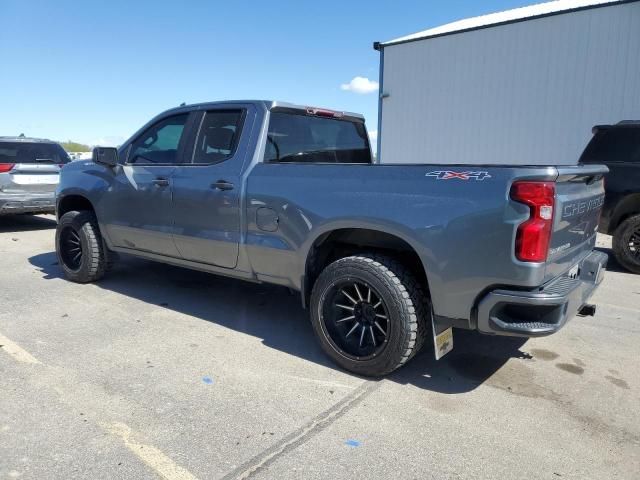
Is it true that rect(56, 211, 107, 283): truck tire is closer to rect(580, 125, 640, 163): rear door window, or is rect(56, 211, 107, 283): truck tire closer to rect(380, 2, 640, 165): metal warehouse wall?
rect(580, 125, 640, 163): rear door window

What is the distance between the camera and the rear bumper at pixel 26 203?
8.80 meters

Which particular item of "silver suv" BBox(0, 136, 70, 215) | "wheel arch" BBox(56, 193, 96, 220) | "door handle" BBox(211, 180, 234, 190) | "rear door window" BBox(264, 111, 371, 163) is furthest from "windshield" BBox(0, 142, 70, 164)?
"rear door window" BBox(264, 111, 371, 163)

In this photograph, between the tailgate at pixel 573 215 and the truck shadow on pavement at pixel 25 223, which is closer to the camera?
the tailgate at pixel 573 215

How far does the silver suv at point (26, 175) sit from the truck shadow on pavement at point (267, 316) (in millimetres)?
2552

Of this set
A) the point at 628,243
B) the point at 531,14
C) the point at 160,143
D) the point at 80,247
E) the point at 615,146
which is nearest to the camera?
the point at 160,143

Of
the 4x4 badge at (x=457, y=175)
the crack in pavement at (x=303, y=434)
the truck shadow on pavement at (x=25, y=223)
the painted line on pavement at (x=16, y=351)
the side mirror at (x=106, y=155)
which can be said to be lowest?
the crack in pavement at (x=303, y=434)

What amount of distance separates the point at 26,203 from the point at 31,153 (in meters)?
1.04

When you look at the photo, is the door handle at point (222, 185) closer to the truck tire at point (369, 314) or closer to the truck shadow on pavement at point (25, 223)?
the truck tire at point (369, 314)

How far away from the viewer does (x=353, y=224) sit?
330 centimetres

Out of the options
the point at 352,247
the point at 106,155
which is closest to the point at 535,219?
the point at 352,247

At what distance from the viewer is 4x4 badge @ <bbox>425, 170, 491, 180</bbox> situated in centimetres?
280

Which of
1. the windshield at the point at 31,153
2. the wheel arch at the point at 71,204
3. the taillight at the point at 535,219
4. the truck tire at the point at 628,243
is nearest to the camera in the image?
the taillight at the point at 535,219

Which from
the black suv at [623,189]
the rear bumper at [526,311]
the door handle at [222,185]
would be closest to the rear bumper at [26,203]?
the door handle at [222,185]

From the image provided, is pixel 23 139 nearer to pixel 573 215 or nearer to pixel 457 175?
pixel 457 175
